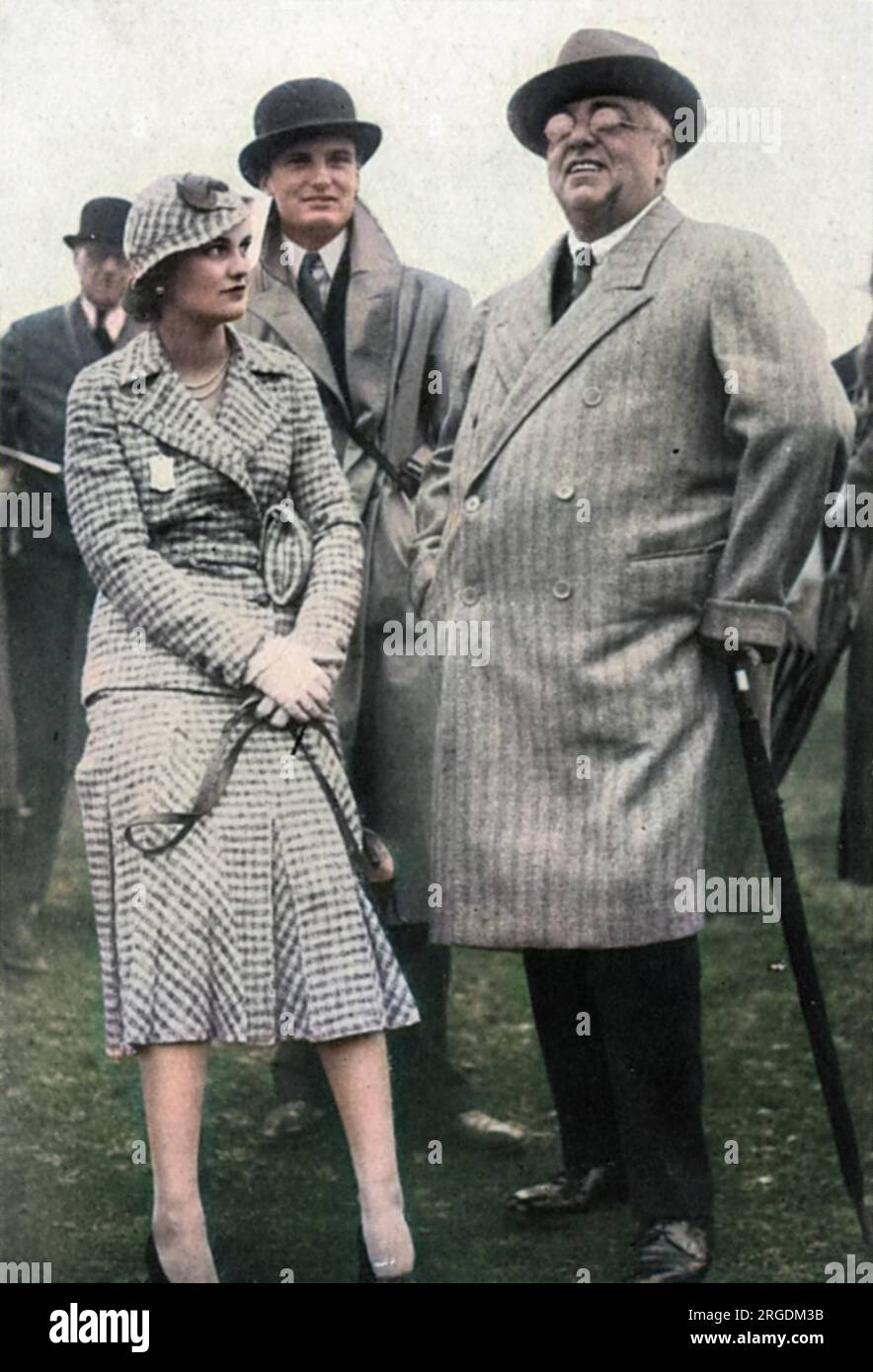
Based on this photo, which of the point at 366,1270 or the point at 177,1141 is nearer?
the point at 177,1141

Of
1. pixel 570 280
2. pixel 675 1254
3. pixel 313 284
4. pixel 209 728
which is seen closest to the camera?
pixel 209 728

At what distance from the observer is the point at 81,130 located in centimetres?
478

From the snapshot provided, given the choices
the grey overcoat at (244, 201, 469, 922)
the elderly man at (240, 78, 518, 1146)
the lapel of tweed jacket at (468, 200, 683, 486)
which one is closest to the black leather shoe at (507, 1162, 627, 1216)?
the elderly man at (240, 78, 518, 1146)

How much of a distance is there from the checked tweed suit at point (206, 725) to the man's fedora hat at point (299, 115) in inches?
19.7

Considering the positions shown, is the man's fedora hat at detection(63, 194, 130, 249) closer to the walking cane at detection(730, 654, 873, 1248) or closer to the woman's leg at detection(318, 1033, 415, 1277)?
the walking cane at detection(730, 654, 873, 1248)

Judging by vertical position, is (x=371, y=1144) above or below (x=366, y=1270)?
above

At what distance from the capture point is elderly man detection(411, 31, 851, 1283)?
4.51 meters

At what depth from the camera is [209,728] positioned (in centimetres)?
446

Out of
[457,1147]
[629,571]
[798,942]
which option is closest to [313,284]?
[629,571]

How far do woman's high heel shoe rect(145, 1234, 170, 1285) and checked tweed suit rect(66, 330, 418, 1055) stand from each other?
457mm

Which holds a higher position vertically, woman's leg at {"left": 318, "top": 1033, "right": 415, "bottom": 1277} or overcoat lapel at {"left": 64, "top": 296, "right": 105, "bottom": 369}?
overcoat lapel at {"left": 64, "top": 296, "right": 105, "bottom": 369}

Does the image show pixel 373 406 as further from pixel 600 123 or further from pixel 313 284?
pixel 600 123

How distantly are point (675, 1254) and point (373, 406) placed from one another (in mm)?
2041

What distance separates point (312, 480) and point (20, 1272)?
6.35ft
